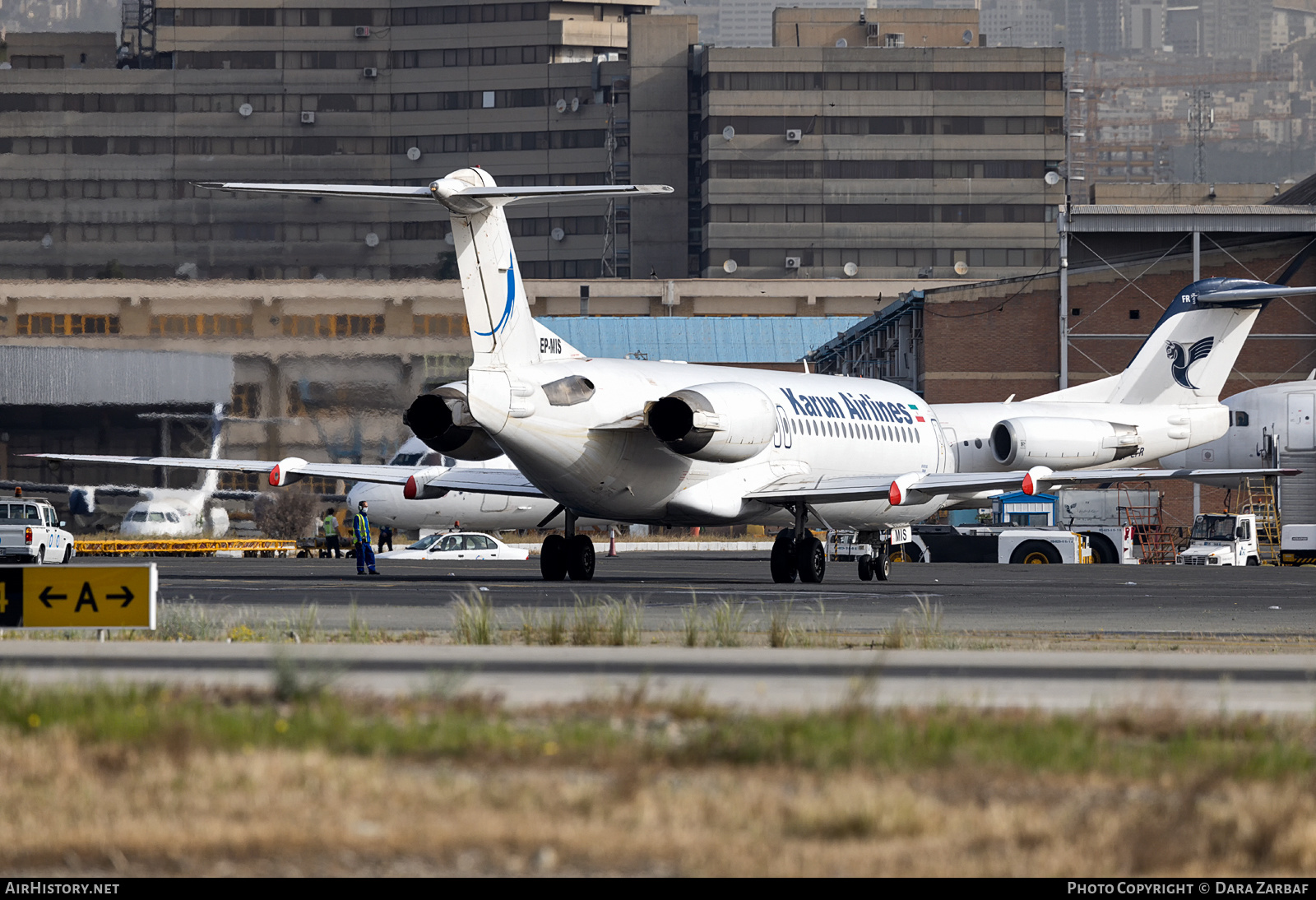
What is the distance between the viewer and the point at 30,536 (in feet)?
136

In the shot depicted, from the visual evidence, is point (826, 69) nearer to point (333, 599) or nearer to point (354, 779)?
point (333, 599)

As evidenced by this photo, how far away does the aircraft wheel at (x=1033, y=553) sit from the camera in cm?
4997

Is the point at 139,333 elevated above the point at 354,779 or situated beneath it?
elevated above

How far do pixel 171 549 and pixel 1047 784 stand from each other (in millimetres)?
49725

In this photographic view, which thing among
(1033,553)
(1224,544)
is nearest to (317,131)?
(1033,553)

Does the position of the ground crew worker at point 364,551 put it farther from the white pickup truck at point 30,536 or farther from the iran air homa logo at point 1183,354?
the iran air homa logo at point 1183,354

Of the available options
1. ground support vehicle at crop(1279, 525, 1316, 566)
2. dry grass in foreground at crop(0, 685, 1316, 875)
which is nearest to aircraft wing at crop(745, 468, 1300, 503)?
ground support vehicle at crop(1279, 525, 1316, 566)

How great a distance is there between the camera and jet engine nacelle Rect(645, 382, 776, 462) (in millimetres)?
28594

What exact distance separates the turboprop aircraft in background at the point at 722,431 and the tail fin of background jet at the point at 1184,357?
51 millimetres

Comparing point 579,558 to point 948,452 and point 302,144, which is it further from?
point 302,144

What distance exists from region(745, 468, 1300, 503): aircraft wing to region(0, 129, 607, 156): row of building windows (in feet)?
374

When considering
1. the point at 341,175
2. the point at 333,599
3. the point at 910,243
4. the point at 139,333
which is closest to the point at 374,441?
the point at 139,333

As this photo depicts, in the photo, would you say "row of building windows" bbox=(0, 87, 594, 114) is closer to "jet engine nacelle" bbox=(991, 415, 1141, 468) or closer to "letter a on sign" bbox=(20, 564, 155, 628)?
"jet engine nacelle" bbox=(991, 415, 1141, 468)

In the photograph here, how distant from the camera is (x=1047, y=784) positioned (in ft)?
27.8
